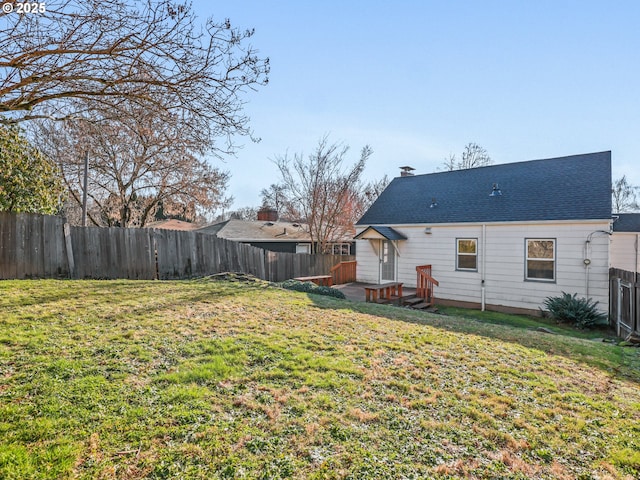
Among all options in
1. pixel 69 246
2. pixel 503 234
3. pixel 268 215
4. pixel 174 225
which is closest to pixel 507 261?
pixel 503 234

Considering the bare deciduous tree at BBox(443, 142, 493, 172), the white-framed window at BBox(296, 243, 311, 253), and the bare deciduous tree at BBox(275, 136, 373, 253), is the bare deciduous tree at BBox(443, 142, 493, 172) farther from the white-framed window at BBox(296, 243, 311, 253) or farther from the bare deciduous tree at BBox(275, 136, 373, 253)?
the white-framed window at BBox(296, 243, 311, 253)

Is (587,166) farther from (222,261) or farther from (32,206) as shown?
(32,206)

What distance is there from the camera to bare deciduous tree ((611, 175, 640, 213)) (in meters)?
34.9

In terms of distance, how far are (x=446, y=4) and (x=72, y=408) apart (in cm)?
1001

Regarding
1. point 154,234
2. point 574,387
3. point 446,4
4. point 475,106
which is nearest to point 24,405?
point 574,387

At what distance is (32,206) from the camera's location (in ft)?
32.0

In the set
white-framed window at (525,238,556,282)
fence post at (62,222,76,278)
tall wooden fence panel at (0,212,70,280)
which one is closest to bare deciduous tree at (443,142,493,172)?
white-framed window at (525,238,556,282)

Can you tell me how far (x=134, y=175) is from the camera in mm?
16094

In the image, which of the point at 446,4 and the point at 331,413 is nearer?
the point at 331,413

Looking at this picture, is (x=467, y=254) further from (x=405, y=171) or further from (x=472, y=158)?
(x=472, y=158)

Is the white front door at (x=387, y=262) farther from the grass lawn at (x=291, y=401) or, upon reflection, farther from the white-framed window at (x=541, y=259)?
the grass lawn at (x=291, y=401)

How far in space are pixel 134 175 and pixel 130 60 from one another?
13.6 meters

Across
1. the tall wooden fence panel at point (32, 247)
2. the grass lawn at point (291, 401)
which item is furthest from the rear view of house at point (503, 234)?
the tall wooden fence panel at point (32, 247)

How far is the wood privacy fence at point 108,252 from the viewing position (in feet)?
28.9
